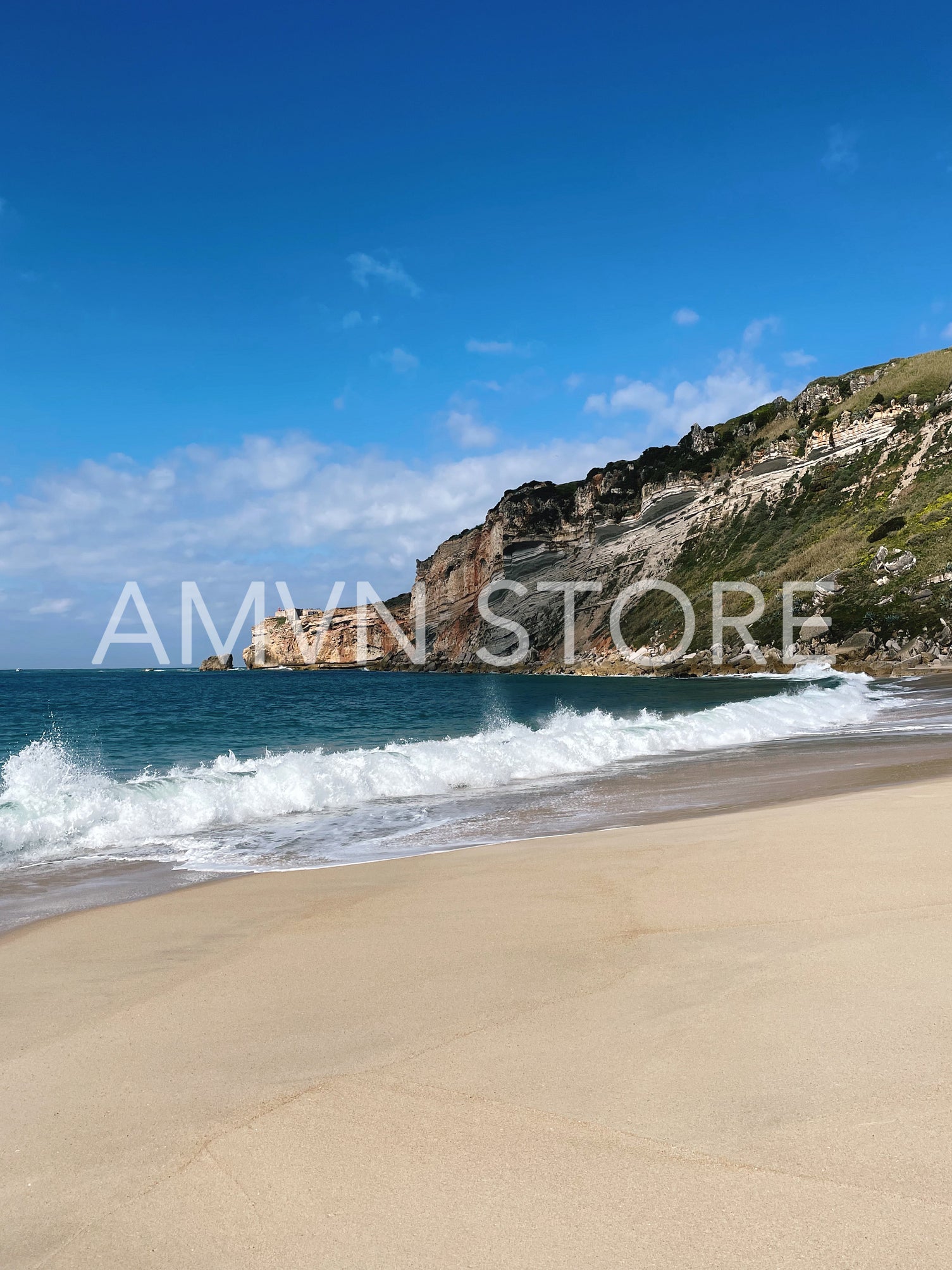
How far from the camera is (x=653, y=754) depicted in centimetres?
1848

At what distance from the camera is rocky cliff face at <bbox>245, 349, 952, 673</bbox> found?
191 ft

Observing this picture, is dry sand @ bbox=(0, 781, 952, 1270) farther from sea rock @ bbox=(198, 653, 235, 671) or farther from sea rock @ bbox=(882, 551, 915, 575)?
sea rock @ bbox=(198, 653, 235, 671)

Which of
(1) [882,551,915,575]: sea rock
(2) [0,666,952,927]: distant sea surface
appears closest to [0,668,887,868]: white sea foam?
(2) [0,666,952,927]: distant sea surface

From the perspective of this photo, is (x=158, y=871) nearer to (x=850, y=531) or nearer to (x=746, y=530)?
(x=850, y=531)

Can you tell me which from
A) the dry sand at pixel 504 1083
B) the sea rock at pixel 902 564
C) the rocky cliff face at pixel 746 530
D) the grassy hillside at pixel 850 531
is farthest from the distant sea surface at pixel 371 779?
the rocky cliff face at pixel 746 530

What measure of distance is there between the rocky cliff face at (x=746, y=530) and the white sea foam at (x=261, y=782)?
37616 mm

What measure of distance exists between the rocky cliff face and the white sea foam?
3762 cm

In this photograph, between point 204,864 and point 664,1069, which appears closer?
point 664,1069

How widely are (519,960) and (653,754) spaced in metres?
14.7

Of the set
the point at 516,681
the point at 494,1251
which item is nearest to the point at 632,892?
the point at 494,1251

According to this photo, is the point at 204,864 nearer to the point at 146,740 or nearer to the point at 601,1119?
the point at 601,1119

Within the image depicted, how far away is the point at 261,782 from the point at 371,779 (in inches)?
78.4

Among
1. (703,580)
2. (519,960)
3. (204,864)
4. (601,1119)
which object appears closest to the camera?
(601,1119)

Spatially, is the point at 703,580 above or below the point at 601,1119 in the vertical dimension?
above
